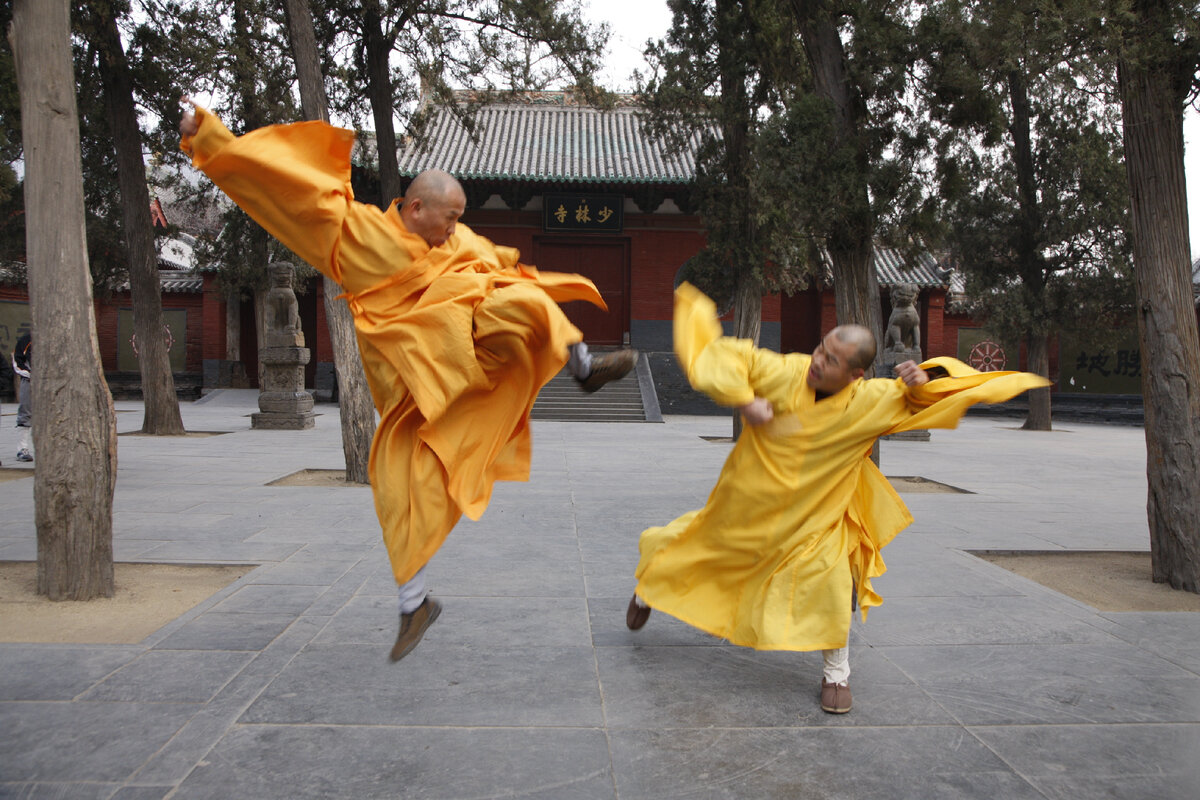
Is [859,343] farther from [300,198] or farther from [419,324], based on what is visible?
[300,198]

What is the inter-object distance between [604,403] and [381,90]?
7.83 metres

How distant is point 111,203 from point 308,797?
48.6 ft

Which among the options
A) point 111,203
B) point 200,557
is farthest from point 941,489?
point 111,203

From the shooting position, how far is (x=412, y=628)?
291cm

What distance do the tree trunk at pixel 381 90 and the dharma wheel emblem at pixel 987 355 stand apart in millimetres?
17958

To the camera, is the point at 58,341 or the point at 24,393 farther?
the point at 24,393

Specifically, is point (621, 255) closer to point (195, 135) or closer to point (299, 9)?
point (299, 9)

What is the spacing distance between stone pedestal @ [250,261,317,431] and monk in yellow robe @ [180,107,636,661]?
1173cm

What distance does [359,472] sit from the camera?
769 centimetres

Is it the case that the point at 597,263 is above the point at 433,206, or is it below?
above

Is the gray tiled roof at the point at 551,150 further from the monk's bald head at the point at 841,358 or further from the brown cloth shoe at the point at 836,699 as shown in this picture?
the brown cloth shoe at the point at 836,699

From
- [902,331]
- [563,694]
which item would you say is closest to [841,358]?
[563,694]

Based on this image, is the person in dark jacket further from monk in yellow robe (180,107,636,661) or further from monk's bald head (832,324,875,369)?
monk's bald head (832,324,875,369)

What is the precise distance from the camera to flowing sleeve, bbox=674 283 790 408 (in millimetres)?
2771
